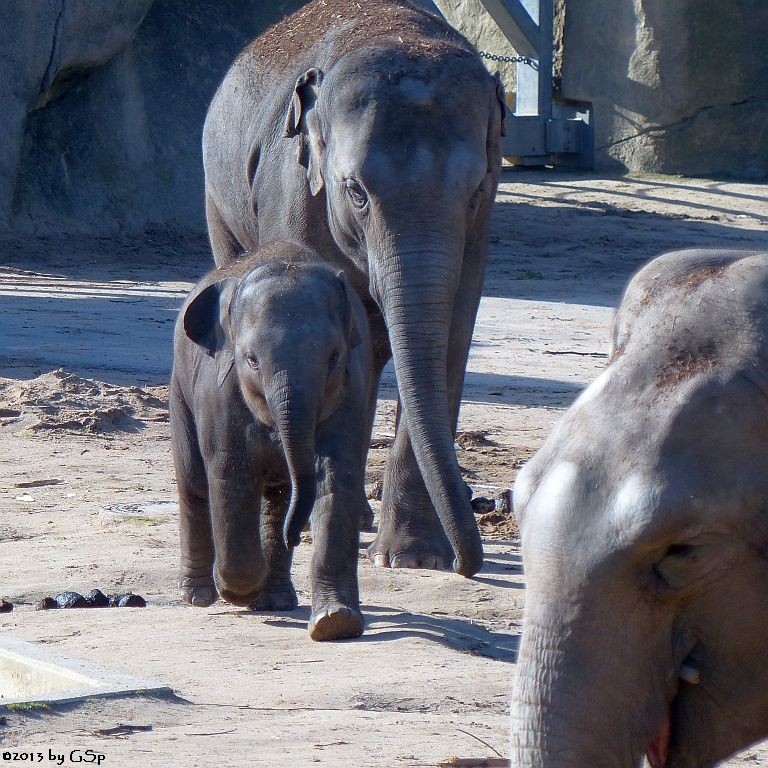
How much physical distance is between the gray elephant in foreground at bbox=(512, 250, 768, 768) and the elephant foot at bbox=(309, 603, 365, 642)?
238 centimetres

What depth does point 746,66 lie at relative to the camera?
18.2 meters

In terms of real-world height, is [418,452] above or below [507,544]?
above

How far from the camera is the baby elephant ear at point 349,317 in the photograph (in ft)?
15.1

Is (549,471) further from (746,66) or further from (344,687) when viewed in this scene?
(746,66)

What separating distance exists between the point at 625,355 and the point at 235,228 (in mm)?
4663

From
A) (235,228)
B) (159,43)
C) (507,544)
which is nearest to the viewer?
(507,544)

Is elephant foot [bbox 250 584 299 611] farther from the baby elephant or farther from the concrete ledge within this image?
the concrete ledge

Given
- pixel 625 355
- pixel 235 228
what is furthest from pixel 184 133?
pixel 625 355

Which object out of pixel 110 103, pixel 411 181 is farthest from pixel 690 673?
pixel 110 103

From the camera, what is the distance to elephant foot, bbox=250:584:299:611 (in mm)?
4816

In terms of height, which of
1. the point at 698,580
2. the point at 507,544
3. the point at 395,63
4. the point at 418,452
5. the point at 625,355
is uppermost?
the point at 395,63

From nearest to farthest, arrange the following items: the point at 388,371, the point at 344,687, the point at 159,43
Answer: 1. the point at 344,687
2. the point at 388,371
3. the point at 159,43

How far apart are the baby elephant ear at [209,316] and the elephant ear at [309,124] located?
0.79 metres

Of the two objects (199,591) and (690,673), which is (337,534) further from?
(690,673)
